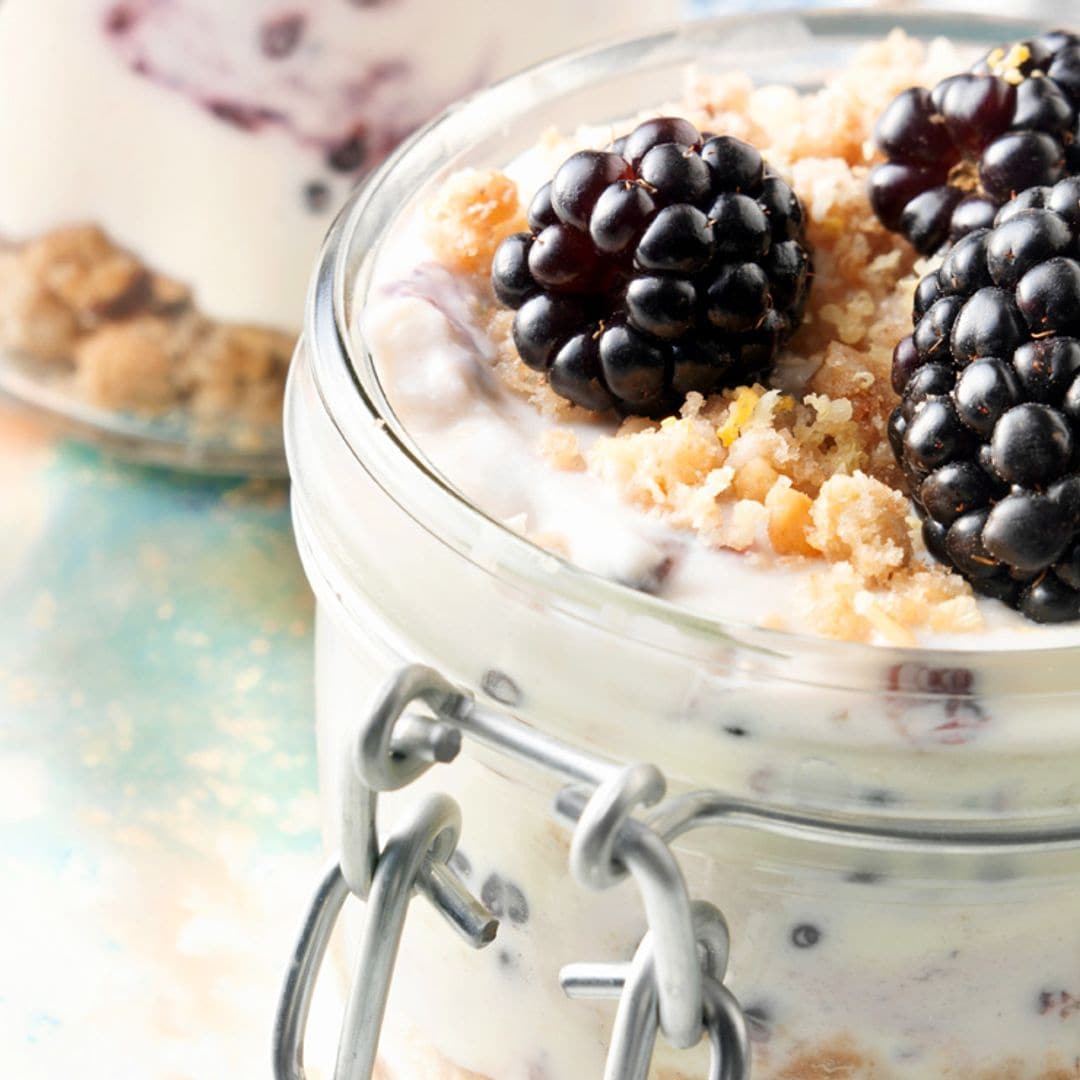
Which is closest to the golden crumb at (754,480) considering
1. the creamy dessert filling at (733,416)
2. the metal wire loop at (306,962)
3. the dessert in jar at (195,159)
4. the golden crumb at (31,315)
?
the creamy dessert filling at (733,416)

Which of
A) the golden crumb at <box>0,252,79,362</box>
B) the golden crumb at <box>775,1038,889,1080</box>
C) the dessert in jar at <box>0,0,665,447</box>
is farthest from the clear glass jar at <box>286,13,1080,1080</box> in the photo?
the golden crumb at <box>0,252,79,362</box>

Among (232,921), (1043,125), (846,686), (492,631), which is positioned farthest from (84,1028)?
(1043,125)

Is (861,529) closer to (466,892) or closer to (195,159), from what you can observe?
(466,892)

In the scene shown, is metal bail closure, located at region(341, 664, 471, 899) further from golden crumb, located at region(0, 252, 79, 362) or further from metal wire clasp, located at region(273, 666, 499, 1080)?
golden crumb, located at region(0, 252, 79, 362)

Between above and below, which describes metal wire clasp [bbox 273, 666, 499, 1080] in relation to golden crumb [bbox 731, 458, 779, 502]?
below

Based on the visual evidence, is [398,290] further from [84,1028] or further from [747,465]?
[84,1028]

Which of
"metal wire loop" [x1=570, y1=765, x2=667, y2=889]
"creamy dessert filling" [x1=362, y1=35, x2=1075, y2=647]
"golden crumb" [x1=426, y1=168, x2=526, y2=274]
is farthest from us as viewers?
"golden crumb" [x1=426, y1=168, x2=526, y2=274]

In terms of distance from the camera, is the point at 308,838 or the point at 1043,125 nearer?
the point at 1043,125
